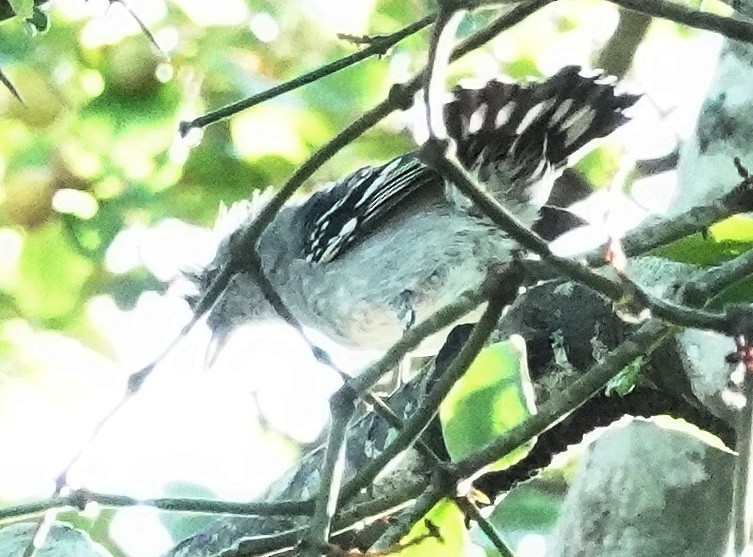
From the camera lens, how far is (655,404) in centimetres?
121

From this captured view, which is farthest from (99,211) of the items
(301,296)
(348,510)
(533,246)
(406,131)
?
(533,246)

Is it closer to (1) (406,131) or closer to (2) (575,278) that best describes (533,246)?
(2) (575,278)

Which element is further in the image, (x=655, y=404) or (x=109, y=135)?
(x=109, y=135)

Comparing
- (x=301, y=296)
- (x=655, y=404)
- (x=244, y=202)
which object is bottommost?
(x=655, y=404)

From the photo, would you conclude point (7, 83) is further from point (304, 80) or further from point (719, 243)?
point (719, 243)

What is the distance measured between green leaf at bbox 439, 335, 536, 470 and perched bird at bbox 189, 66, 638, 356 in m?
0.57

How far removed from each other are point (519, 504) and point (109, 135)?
936 mm

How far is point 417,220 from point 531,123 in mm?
343

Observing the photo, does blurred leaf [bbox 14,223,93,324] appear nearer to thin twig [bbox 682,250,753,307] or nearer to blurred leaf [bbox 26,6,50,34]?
blurred leaf [bbox 26,6,50,34]

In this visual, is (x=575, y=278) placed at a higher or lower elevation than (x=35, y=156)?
lower

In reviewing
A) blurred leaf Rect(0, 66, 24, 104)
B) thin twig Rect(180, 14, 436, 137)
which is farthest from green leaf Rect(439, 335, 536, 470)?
blurred leaf Rect(0, 66, 24, 104)

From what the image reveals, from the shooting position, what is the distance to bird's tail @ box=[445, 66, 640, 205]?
166 cm

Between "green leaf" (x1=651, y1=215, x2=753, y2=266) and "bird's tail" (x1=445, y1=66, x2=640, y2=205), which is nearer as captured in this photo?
"green leaf" (x1=651, y1=215, x2=753, y2=266)

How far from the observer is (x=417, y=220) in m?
2.00
